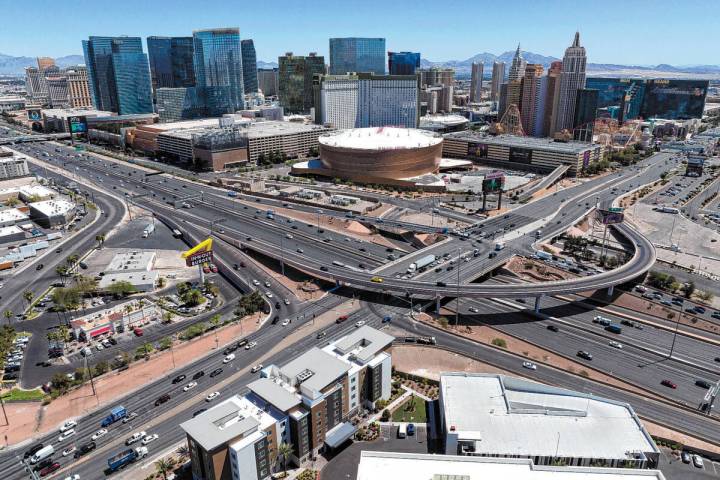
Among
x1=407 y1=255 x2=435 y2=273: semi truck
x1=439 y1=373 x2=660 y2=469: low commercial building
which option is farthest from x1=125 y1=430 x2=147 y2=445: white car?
x1=407 y1=255 x2=435 y2=273: semi truck

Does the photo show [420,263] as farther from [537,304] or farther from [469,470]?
[469,470]

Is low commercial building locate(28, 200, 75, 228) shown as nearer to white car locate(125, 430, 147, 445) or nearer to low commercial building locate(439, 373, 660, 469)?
white car locate(125, 430, 147, 445)

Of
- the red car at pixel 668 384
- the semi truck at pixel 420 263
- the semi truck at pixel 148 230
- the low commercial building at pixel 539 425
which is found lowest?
the red car at pixel 668 384

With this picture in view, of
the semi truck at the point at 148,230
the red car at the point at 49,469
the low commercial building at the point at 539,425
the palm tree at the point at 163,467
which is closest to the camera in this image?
the palm tree at the point at 163,467

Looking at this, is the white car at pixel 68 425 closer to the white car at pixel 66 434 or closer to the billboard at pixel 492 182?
the white car at pixel 66 434

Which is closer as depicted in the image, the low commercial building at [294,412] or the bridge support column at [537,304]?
the low commercial building at [294,412]

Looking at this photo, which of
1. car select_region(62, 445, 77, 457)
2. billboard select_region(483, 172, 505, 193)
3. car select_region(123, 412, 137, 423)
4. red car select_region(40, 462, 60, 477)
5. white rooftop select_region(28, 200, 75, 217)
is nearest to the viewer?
red car select_region(40, 462, 60, 477)

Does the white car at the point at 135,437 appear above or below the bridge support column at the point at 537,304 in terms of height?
below

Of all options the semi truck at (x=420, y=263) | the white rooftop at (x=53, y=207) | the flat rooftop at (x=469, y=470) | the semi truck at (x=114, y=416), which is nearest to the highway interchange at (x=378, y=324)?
the semi truck at (x=114, y=416)
